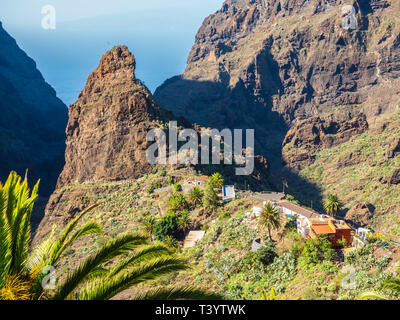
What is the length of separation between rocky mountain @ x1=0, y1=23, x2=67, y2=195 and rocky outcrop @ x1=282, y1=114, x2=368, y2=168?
3066 inches

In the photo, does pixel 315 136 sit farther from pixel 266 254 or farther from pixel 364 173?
pixel 266 254

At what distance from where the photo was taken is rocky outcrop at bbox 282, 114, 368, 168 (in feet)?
416

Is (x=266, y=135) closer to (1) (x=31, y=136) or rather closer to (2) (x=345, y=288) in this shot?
(1) (x=31, y=136)

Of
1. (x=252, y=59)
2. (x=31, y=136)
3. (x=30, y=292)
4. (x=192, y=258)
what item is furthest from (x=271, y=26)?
(x=30, y=292)

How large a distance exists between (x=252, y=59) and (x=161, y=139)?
11535 centimetres

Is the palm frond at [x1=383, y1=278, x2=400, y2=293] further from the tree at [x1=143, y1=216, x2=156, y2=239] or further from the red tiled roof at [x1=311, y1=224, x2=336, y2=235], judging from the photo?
the tree at [x1=143, y1=216, x2=156, y2=239]

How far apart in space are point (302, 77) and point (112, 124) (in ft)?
390

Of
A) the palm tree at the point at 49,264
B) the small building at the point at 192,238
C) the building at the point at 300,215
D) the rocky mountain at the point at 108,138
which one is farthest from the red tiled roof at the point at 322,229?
the rocky mountain at the point at 108,138

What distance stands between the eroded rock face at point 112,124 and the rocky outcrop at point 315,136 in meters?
64.3

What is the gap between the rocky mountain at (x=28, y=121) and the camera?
124 metres

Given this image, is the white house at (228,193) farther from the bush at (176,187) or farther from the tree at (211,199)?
the bush at (176,187)

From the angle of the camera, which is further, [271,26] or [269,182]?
[271,26]

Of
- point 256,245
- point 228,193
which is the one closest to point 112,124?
point 228,193
